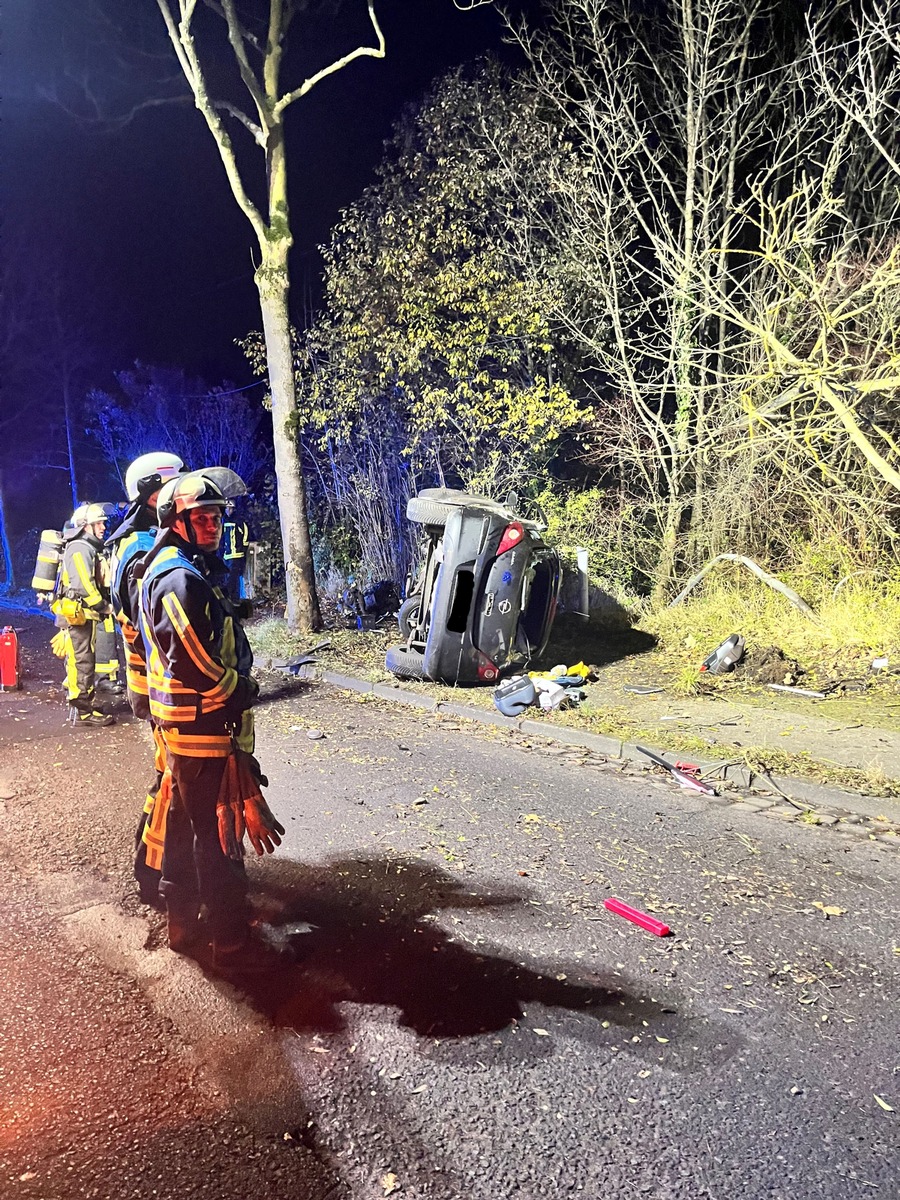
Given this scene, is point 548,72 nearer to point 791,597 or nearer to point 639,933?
point 791,597

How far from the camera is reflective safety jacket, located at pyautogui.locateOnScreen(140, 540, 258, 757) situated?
10.7 ft

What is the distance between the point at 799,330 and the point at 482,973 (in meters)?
9.01

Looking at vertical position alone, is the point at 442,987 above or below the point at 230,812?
below

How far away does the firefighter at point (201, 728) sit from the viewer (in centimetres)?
331

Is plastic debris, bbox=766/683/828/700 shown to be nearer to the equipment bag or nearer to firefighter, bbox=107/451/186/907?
firefighter, bbox=107/451/186/907

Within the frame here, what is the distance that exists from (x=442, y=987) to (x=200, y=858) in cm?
110

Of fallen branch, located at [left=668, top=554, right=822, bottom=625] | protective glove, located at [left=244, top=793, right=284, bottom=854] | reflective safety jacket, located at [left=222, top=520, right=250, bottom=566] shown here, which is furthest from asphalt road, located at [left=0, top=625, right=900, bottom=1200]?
fallen branch, located at [left=668, top=554, right=822, bottom=625]

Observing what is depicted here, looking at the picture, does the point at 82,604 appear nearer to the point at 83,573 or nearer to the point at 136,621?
the point at 83,573

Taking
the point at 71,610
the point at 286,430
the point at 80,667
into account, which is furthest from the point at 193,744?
the point at 286,430

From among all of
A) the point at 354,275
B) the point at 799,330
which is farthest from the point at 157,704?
the point at 354,275

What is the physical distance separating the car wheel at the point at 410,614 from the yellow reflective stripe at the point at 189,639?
5.74 m

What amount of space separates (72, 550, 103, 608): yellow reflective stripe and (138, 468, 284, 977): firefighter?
15.9 feet

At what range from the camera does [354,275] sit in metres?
12.7

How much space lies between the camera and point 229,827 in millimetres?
3480
